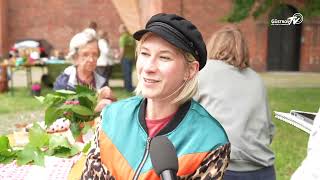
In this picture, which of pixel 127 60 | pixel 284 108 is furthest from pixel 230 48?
pixel 127 60

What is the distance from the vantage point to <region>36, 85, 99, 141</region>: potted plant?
3352 mm

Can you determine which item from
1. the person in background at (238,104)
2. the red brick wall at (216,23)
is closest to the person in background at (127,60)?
the red brick wall at (216,23)

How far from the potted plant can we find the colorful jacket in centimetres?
137

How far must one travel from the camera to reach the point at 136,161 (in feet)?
6.23

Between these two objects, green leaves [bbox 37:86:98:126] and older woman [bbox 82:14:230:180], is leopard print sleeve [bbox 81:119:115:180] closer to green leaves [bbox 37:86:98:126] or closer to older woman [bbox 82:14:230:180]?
older woman [bbox 82:14:230:180]

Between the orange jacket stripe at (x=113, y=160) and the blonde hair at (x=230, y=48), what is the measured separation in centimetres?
179

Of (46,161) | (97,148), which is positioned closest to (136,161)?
(97,148)

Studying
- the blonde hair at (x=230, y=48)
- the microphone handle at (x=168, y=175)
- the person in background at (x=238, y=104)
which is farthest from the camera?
the blonde hair at (x=230, y=48)

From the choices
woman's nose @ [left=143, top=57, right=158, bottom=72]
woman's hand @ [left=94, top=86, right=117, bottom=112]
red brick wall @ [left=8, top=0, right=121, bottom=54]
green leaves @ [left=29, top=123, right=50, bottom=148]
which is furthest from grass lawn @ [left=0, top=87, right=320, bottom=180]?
red brick wall @ [left=8, top=0, right=121, bottom=54]

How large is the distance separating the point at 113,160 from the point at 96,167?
0.24ft

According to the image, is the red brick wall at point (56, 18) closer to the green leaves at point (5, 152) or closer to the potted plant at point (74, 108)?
the potted plant at point (74, 108)

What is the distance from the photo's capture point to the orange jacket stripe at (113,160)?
190 centimetres

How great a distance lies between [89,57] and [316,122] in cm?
294

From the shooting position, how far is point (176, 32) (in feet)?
6.18
